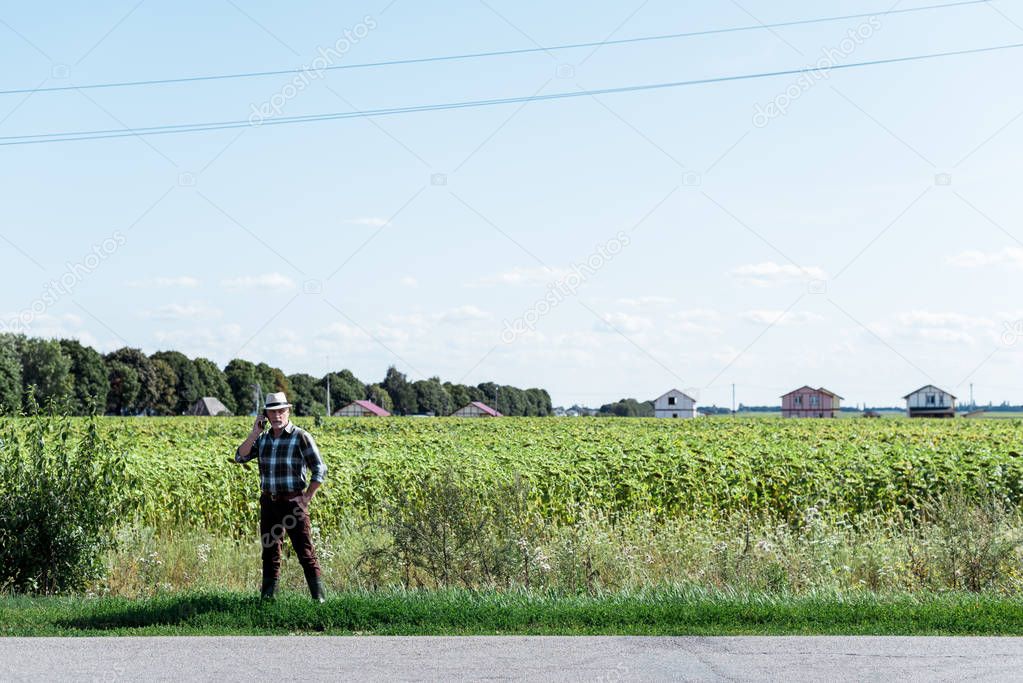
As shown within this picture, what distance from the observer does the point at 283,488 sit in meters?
9.36

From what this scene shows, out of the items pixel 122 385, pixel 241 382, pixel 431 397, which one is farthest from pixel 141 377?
pixel 431 397

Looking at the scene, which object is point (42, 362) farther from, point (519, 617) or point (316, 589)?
point (519, 617)

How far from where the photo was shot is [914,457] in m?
17.3

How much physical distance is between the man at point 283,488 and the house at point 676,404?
113896 mm

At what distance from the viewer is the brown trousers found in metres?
9.36

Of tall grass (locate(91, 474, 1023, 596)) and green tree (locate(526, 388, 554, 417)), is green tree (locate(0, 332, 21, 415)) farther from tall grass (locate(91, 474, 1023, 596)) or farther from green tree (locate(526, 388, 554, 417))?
green tree (locate(526, 388, 554, 417))

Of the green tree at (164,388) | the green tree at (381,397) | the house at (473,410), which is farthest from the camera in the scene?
the green tree at (381,397)

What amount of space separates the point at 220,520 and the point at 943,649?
10441mm

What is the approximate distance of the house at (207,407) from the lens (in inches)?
4787

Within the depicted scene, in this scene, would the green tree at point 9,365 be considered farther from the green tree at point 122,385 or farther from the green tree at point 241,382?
the green tree at point 241,382

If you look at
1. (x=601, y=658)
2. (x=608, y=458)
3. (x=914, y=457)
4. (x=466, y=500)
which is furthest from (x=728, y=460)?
(x=601, y=658)

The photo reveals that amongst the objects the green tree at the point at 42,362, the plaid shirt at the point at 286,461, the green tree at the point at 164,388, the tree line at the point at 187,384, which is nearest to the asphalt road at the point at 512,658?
the plaid shirt at the point at 286,461

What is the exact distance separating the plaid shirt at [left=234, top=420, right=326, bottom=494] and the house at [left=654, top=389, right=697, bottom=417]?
374 ft

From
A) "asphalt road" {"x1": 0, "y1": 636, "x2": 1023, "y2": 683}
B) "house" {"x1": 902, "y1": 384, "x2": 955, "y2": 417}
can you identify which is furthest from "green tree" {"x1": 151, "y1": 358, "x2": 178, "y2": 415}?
"asphalt road" {"x1": 0, "y1": 636, "x2": 1023, "y2": 683}
